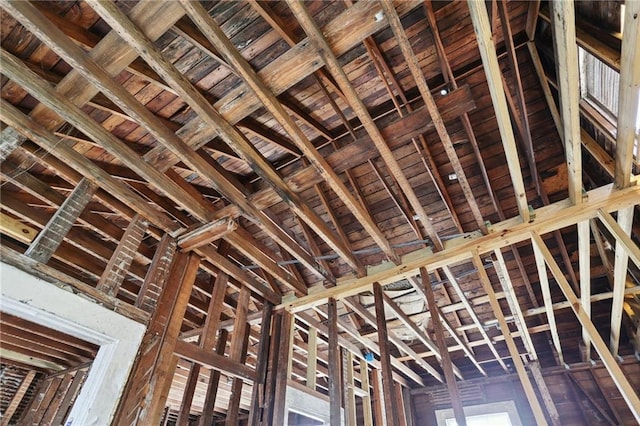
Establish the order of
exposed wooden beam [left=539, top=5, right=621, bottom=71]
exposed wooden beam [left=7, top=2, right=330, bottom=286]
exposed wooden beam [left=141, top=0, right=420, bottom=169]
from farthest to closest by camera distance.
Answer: exposed wooden beam [left=539, top=5, right=621, bottom=71] < exposed wooden beam [left=141, top=0, right=420, bottom=169] < exposed wooden beam [left=7, top=2, right=330, bottom=286]

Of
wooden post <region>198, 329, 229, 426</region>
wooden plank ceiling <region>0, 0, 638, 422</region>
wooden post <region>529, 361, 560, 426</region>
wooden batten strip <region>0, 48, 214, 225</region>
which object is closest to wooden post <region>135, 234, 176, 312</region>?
wooden plank ceiling <region>0, 0, 638, 422</region>

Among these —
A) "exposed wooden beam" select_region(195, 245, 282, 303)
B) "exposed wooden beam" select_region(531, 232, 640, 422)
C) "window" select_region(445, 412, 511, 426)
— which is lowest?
"exposed wooden beam" select_region(531, 232, 640, 422)

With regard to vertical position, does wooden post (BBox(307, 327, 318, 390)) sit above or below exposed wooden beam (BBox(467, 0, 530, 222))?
below

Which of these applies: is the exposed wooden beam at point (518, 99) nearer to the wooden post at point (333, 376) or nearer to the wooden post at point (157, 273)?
the wooden post at point (333, 376)

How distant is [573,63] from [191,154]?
7.77 ft

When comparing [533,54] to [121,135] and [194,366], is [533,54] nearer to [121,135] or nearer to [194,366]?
[121,135]

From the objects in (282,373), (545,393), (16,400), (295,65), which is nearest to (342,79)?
(295,65)

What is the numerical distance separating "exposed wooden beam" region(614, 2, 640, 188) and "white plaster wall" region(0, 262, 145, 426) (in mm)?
3413

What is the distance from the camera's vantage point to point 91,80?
189 centimetres

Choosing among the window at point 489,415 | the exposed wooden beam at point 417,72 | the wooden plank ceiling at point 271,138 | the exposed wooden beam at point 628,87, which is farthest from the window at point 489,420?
the exposed wooden beam at point 628,87

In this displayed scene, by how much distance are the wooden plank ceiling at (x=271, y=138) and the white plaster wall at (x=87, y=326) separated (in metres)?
0.12

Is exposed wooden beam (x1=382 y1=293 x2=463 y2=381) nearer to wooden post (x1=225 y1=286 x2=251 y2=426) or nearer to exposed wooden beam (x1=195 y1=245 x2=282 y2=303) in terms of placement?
exposed wooden beam (x1=195 y1=245 x2=282 y2=303)

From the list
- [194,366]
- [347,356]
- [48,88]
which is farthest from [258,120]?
[347,356]

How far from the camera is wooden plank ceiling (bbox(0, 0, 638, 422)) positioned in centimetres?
192
